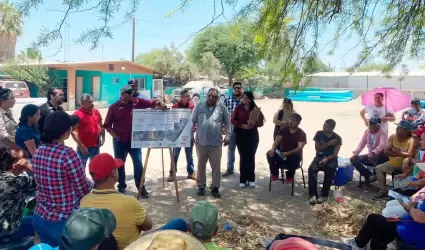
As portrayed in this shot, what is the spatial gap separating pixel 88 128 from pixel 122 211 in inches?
141

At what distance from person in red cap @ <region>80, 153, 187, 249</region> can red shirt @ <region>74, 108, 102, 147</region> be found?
3.29 m

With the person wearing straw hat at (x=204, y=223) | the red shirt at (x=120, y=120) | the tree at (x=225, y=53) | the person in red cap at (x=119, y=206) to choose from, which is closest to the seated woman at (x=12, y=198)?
the person in red cap at (x=119, y=206)

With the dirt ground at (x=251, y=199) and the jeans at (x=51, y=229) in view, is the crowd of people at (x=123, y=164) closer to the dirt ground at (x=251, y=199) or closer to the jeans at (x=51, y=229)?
the jeans at (x=51, y=229)

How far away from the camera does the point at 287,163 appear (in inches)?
259

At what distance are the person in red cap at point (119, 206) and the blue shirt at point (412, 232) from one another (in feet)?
6.77

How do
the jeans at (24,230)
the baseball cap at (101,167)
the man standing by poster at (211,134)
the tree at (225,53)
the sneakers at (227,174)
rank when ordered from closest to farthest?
the baseball cap at (101,167), the jeans at (24,230), the man standing by poster at (211,134), the sneakers at (227,174), the tree at (225,53)

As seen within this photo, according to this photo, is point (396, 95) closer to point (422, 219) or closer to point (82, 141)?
point (422, 219)

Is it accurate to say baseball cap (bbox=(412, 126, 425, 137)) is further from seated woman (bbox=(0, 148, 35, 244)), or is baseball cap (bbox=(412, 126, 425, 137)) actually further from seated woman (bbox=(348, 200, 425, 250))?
seated woman (bbox=(0, 148, 35, 244))

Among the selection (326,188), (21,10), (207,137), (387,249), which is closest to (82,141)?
(207,137)

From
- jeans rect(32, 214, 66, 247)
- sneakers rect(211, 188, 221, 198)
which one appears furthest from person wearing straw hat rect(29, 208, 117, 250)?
sneakers rect(211, 188, 221, 198)

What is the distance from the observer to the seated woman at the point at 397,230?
3.34 meters

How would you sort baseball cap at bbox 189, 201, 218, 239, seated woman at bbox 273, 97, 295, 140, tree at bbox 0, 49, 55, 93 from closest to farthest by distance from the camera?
baseball cap at bbox 189, 201, 218, 239 < seated woman at bbox 273, 97, 295, 140 < tree at bbox 0, 49, 55, 93

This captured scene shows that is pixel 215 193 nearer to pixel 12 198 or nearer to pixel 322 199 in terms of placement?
pixel 322 199

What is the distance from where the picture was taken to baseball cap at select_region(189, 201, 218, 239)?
2320mm
